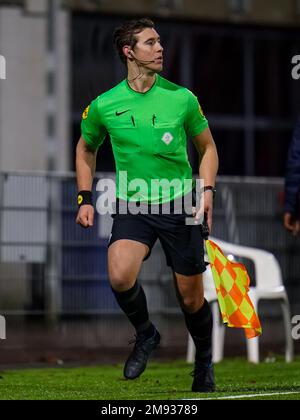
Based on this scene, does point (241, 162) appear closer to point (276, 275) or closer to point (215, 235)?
point (215, 235)

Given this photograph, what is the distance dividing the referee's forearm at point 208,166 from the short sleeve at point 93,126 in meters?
0.66

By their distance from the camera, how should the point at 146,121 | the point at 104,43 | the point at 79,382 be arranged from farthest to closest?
the point at 104,43
the point at 79,382
the point at 146,121

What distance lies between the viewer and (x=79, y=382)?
11180mm

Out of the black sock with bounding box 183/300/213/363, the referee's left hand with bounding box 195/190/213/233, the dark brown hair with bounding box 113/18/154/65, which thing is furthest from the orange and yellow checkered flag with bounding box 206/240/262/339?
the dark brown hair with bounding box 113/18/154/65

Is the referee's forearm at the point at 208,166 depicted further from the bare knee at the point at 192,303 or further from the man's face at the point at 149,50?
the bare knee at the point at 192,303

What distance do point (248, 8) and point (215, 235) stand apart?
6.33 m

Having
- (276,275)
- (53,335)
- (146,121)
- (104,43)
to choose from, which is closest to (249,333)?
(146,121)

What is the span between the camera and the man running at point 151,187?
9.43 metres

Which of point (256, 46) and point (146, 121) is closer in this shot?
point (146, 121)

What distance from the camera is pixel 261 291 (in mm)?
14258

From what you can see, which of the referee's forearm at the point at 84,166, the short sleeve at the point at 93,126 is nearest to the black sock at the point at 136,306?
the referee's forearm at the point at 84,166

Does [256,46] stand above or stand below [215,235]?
above
